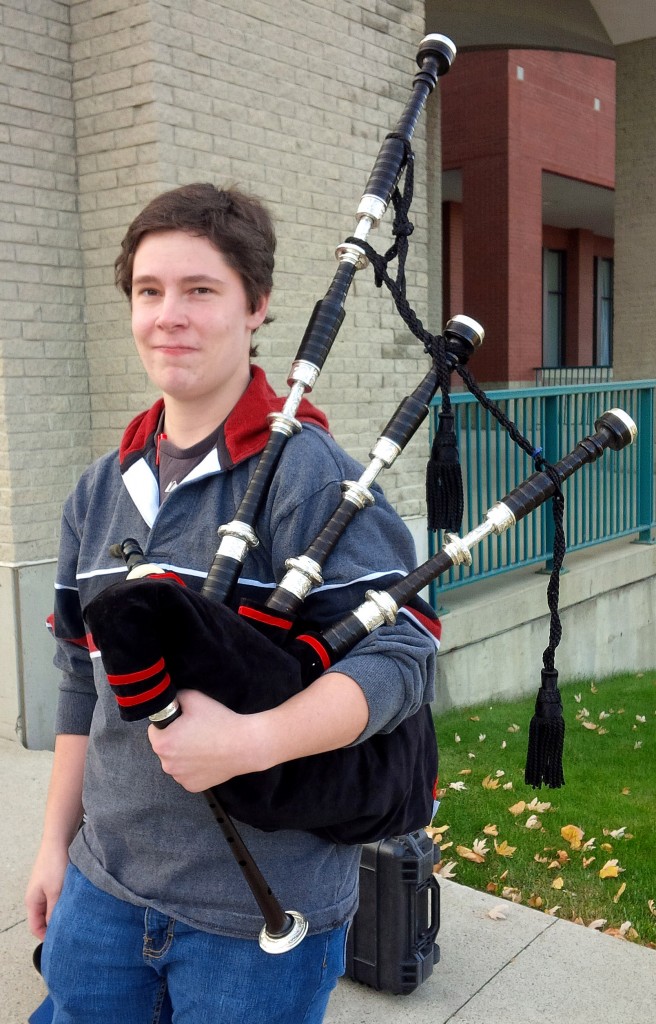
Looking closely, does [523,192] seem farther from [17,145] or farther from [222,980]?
[222,980]

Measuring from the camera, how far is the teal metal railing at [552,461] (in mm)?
6734

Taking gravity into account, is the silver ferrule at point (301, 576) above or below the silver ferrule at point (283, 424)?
below

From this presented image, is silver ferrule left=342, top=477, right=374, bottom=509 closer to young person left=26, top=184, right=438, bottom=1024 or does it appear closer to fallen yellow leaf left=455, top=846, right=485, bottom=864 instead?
young person left=26, top=184, right=438, bottom=1024

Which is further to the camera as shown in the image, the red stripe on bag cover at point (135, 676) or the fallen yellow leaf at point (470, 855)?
the fallen yellow leaf at point (470, 855)

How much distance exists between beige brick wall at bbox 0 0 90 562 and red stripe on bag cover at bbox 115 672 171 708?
3856mm

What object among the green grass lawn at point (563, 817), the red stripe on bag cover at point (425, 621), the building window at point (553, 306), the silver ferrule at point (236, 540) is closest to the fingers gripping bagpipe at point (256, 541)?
the silver ferrule at point (236, 540)

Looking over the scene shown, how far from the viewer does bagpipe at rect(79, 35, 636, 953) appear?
1217 millimetres

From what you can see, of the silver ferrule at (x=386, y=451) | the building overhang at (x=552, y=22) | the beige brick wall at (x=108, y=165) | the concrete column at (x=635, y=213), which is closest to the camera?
the silver ferrule at (x=386, y=451)

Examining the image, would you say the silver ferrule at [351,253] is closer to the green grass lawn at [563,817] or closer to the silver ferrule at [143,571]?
the silver ferrule at [143,571]

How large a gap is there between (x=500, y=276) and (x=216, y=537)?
18.3 meters

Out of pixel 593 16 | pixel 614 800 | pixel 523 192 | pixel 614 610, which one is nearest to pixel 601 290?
pixel 523 192

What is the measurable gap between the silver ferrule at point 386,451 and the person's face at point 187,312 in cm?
26

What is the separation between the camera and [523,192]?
18.9 meters

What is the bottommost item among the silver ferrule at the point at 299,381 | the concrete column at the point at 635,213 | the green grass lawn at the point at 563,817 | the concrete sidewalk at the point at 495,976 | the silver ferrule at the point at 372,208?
the green grass lawn at the point at 563,817
